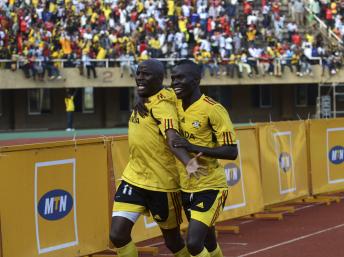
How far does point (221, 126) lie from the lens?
603 cm

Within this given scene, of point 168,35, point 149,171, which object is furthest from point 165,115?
point 168,35

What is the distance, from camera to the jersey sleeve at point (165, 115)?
602 centimetres

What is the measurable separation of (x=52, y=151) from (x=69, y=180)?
40cm

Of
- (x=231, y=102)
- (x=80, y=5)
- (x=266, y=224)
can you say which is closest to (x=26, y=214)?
(x=266, y=224)

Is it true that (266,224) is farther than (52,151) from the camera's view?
Yes

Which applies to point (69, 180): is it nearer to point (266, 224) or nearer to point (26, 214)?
point (26, 214)

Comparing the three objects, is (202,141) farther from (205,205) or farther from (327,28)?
(327,28)

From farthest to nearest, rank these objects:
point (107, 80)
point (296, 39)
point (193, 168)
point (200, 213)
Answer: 1. point (296, 39)
2. point (107, 80)
3. point (200, 213)
4. point (193, 168)

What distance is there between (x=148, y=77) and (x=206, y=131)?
2.21ft

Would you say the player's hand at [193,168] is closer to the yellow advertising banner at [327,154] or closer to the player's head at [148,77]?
the player's head at [148,77]

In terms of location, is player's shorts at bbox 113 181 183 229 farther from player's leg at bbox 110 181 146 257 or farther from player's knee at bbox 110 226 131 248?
player's knee at bbox 110 226 131 248

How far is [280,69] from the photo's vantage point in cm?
3597

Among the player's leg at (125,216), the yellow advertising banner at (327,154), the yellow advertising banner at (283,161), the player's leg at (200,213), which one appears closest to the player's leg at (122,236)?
the player's leg at (125,216)

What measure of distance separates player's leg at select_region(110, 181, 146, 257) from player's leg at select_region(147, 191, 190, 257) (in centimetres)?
10
